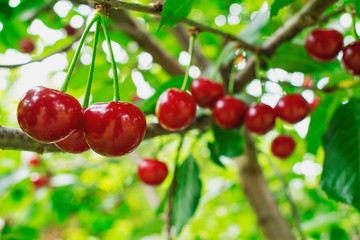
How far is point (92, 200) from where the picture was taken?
2477 mm

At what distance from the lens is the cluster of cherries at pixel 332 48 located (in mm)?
858

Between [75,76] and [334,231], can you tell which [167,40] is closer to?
[75,76]

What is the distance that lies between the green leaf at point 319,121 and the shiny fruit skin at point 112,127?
31.6 inches

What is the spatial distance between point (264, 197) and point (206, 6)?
3.73ft

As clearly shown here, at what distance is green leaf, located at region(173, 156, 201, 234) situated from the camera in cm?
108

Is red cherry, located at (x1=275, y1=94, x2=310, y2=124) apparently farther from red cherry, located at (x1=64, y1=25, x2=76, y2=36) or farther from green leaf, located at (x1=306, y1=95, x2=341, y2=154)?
red cherry, located at (x1=64, y1=25, x2=76, y2=36)

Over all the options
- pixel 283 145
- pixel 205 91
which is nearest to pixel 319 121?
pixel 283 145

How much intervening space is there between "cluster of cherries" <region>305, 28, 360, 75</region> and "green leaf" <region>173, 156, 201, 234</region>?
1.84 ft

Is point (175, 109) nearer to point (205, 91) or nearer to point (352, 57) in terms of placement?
point (205, 91)

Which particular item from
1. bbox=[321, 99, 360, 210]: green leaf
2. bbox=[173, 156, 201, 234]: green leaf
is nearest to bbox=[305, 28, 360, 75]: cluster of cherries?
bbox=[321, 99, 360, 210]: green leaf

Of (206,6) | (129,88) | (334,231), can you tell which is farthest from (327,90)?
(206,6)

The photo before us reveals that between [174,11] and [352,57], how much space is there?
0.50 metres

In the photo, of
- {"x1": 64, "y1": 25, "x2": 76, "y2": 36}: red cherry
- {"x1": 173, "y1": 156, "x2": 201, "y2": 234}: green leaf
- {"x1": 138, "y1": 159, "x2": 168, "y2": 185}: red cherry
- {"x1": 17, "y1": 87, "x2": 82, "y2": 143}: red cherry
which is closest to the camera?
{"x1": 17, "y1": 87, "x2": 82, "y2": 143}: red cherry

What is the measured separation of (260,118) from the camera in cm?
99
